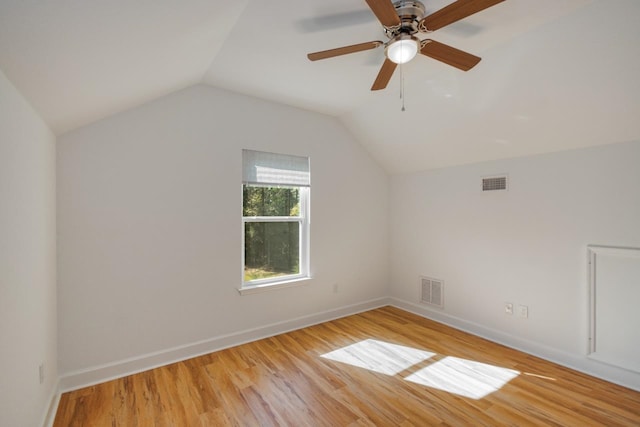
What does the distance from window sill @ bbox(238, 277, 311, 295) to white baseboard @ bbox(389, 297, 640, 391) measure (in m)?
1.66

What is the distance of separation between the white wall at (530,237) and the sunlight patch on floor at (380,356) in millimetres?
984

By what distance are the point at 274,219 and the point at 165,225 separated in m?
1.14

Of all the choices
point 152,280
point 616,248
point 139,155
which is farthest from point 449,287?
point 139,155

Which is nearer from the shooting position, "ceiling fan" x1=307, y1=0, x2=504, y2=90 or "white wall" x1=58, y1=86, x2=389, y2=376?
"ceiling fan" x1=307, y1=0, x2=504, y2=90

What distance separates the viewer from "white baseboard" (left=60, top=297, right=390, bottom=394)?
91.8 inches

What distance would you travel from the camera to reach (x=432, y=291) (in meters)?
3.81

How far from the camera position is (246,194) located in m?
3.21

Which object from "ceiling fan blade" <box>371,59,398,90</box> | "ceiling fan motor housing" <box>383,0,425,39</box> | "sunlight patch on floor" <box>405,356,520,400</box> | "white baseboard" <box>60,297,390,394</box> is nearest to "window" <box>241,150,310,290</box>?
"white baseboard" <box>60,297,390,394</box>

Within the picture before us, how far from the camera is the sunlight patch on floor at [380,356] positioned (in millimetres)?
2621

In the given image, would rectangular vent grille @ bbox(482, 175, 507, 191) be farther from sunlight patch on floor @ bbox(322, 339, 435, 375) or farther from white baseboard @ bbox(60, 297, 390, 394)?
white baseboard @ bbox(60, 297, 390, 394)

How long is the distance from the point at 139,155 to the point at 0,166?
1343 millimetres

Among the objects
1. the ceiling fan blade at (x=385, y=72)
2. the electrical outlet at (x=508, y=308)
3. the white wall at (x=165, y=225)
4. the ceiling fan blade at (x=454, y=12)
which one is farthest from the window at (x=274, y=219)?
the electrical outlet at (x=508, y=308)

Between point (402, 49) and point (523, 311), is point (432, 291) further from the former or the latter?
point (402, 49)

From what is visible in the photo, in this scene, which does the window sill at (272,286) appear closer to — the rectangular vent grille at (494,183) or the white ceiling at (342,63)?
the white ceiling at (342,63)
